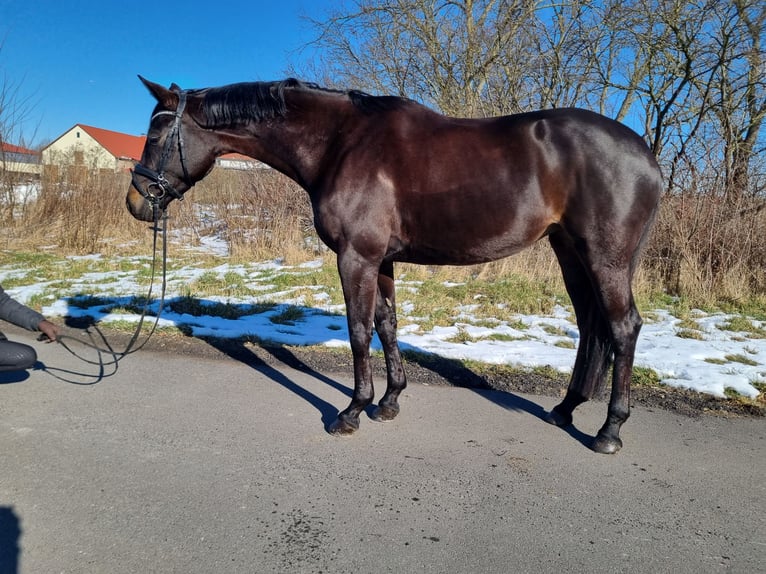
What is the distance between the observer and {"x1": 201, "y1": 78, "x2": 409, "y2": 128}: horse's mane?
332 centimetres

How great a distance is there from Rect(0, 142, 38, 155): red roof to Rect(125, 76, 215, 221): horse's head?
36.9ft

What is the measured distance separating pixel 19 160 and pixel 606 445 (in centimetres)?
1465

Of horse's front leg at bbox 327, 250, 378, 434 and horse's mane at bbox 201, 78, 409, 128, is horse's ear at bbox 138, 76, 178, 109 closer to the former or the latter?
horse's mane at bbox 201, 78, 409, 128

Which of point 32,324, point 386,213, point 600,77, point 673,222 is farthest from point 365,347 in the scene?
point 600,77

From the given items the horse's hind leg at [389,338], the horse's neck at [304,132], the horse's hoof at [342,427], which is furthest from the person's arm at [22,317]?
the horse's hind leg at [389,338]

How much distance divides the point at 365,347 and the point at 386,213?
0.86m

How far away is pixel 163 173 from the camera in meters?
3.38

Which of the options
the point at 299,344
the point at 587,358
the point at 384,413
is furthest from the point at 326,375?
the point at 587,358

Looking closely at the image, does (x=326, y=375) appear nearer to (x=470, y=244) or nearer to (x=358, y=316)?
(x=358, y=316)

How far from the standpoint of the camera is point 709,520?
217 centimetres

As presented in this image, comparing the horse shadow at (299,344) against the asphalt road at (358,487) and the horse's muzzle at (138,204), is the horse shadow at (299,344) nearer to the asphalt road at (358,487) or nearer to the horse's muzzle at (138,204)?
the asphalt road at (358,487)

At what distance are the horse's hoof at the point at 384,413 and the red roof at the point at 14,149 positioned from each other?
42.1 ft

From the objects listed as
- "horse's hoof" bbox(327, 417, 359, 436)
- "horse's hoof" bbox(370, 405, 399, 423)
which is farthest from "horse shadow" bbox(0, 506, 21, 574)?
"horse's hoof" bbox(370, 405, 399, 423)

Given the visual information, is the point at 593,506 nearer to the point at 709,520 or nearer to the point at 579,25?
the point at 709,520
